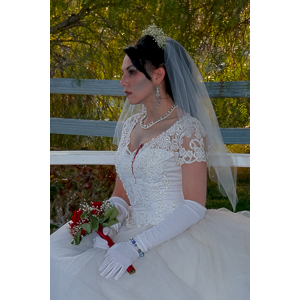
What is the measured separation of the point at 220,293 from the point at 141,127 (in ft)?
3.10

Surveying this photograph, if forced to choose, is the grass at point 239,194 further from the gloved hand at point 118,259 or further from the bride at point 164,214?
the gloved hand at point 118,259

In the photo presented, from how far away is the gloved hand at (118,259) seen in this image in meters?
1.54

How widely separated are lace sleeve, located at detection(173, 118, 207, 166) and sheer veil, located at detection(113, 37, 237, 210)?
0.17 ft

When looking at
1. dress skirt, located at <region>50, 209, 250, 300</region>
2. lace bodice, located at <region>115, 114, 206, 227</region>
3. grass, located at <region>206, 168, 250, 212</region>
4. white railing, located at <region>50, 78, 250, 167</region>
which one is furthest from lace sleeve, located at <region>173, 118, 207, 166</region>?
grass, located at <region>206, 168, 250, 212</region>

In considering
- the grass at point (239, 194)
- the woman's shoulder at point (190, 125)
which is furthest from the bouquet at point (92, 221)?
the grass at point (239, 194)

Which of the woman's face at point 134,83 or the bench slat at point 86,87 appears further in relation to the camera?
the bench slat at point 86,87

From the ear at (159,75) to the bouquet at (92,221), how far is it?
0.67 m

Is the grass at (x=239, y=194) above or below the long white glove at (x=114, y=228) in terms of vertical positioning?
below

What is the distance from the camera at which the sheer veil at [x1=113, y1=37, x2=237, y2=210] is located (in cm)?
193

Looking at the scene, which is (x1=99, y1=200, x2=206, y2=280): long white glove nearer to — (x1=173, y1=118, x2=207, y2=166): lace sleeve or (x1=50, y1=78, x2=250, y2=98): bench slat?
(x1=173, y1=118, x2=207, y2=166): lace sleeve

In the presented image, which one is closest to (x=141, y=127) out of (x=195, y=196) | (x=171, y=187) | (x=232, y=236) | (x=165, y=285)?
(x=171, y=187)

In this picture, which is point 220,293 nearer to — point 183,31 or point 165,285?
point 165,285
